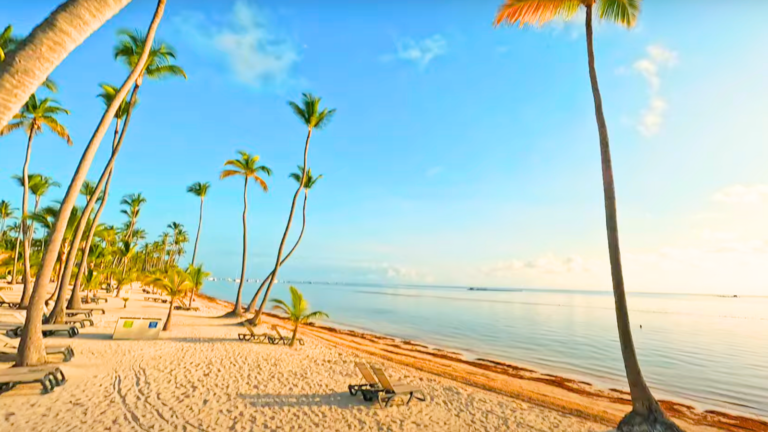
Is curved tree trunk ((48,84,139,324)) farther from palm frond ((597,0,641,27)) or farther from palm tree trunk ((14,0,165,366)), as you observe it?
palm frond ((597,0,641,27))

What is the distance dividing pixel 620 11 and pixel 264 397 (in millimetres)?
11365

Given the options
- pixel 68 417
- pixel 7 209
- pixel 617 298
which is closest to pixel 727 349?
pixel 617 298

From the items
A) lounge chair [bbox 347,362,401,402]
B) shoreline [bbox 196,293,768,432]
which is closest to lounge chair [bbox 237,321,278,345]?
shoreline [bbox 196,293,768,432]

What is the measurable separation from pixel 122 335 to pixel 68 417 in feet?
25.6

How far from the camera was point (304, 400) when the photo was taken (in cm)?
774

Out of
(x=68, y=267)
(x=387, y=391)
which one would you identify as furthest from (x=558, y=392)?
(x=68, y=267)

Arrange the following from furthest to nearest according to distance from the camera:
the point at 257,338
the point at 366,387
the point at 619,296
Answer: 1. the point at 257,338
2. the point at 366,387
3. the point at 619,296

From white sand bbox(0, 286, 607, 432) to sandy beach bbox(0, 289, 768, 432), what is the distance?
23 mm

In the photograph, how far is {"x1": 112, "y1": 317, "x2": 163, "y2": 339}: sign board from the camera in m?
12.5

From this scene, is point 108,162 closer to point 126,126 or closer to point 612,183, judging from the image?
point 126,126

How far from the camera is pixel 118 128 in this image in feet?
51.9

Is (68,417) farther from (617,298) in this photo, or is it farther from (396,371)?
(617,298)

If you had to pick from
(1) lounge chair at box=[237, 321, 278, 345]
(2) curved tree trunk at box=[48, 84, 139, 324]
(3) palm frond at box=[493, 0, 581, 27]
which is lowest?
(1) lounge chair at box=[237, 321, 278, 345]

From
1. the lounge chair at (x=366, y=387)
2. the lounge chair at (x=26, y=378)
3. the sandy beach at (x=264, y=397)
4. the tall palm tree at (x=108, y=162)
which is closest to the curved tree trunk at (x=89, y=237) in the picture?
the tall palm tree at (x=108, y=162)
